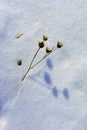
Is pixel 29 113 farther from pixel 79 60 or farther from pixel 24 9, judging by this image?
pixel 24 9

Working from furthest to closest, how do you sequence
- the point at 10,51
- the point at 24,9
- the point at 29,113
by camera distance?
1. the point at 24,9
2. the point at 10,51
3. the point at 29,113

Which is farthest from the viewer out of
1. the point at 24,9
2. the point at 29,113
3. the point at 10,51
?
the point at 24,9

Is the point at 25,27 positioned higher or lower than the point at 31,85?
higher

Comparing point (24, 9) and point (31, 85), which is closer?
point (31, 85)

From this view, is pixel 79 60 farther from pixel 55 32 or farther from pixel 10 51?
pixel 10 51

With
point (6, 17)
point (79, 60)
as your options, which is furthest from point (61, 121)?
point (6, 17)

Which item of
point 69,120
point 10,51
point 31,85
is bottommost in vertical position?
point 69,120
